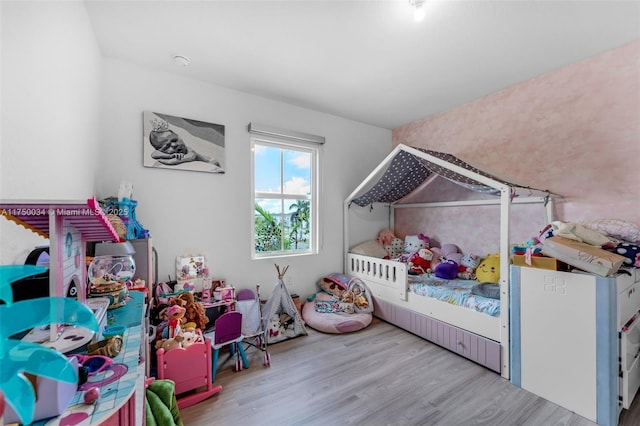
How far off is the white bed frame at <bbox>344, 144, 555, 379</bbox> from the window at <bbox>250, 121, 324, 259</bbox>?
0.54 meters

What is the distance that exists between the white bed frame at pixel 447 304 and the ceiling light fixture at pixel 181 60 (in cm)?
206

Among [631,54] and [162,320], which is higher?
[631,54]

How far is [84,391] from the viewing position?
Result: 2.18 feet

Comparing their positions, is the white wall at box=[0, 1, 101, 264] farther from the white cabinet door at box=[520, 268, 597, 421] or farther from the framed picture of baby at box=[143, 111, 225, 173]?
the white cabinet door at box=[520, 268, 597, 421]

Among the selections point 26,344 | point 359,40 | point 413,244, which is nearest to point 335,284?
point 413,244

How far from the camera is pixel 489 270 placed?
2.70 m

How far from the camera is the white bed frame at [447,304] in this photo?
79.1 inches

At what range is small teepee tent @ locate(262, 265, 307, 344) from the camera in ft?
8.39

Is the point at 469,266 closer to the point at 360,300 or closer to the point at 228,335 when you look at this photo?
the point at 360,300

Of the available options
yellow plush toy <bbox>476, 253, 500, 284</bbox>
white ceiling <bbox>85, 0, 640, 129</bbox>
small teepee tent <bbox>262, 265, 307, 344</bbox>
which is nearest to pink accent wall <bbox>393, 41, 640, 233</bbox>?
white ceiling <bbox>85, 0, 640, 129</bbox>

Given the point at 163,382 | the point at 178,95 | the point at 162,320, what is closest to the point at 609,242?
the point at 163,382

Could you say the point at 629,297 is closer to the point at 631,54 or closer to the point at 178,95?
the point at 631,54

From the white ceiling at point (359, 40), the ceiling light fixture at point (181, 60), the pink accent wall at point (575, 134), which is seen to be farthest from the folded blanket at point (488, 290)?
the ceiling light fixture at point (181, 60)

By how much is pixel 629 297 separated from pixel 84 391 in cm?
278
